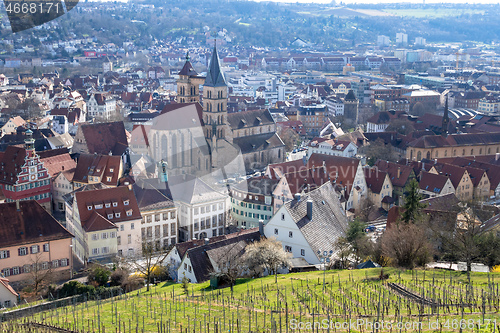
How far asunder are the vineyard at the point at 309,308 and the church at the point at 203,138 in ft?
136

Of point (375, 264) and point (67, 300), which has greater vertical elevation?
point (375, 264)

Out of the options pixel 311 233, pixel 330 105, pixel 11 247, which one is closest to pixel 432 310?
pixel 311 233

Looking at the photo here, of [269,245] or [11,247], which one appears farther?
[11,247]

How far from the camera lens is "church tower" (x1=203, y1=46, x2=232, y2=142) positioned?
77.2m

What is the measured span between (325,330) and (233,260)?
13383 millimetres

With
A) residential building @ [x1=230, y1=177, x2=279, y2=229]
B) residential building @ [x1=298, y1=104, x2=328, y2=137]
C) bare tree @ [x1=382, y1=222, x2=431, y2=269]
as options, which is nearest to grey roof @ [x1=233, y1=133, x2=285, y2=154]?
residential building @ [x1=230, y1=177, x2=279, y2=229]

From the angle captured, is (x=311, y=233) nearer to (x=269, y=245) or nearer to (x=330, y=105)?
(x=269, y=245)

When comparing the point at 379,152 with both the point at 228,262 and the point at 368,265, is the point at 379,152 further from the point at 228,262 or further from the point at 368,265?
the point at 228,262

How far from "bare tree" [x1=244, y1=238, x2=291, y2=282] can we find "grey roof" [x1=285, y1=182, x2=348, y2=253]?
13.1 feet

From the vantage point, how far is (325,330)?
81.6ft

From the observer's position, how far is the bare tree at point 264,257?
124 feet

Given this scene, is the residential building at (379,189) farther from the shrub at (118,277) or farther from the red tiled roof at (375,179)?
the shrub at (118,277)

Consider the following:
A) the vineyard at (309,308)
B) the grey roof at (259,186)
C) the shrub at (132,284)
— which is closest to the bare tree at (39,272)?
the shrub at (132,284)

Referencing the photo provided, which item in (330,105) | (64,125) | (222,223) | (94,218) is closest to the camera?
(94,218)
